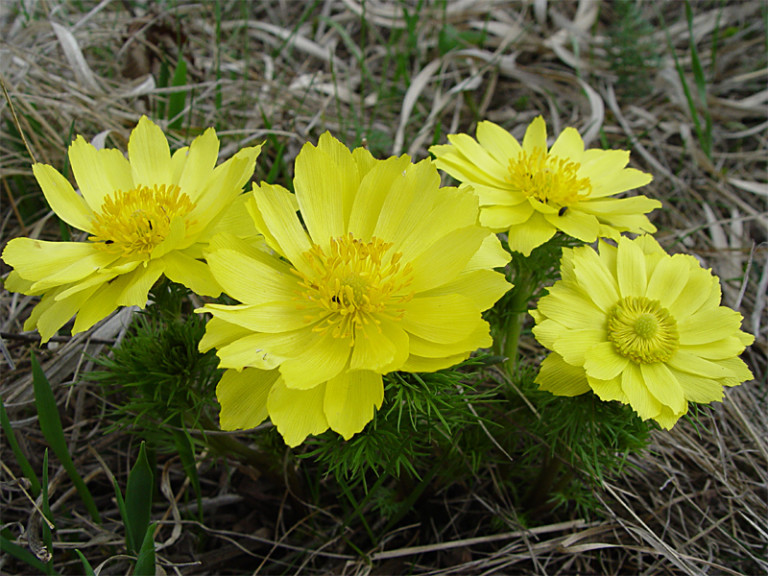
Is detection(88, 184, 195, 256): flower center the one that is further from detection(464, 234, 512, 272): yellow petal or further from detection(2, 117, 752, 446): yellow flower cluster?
detection(464, 234, 512, 272): yellow petal

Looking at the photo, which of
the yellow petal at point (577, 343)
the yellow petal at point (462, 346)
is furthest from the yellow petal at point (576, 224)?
the yellow petal at point (462, 346)

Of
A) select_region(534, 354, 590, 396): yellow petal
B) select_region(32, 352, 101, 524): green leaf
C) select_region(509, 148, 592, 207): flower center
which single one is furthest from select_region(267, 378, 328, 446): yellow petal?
select_region(509, 148, 592, 207): flower center

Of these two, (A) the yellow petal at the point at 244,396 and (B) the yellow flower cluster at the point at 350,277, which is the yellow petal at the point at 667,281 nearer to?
(B) the yellow flower cluster at the point at 350,277

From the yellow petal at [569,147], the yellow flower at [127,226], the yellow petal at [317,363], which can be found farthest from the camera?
the yellow petal at [569,147]

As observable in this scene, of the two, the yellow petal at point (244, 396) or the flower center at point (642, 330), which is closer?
the yellow petal at point (244, 396)

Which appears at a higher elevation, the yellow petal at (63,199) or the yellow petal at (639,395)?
the yellow petal at (63,199)

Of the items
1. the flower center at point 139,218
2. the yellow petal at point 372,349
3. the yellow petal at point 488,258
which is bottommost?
the yellow petal at point 372,349

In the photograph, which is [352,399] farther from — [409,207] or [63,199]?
[63,199]
